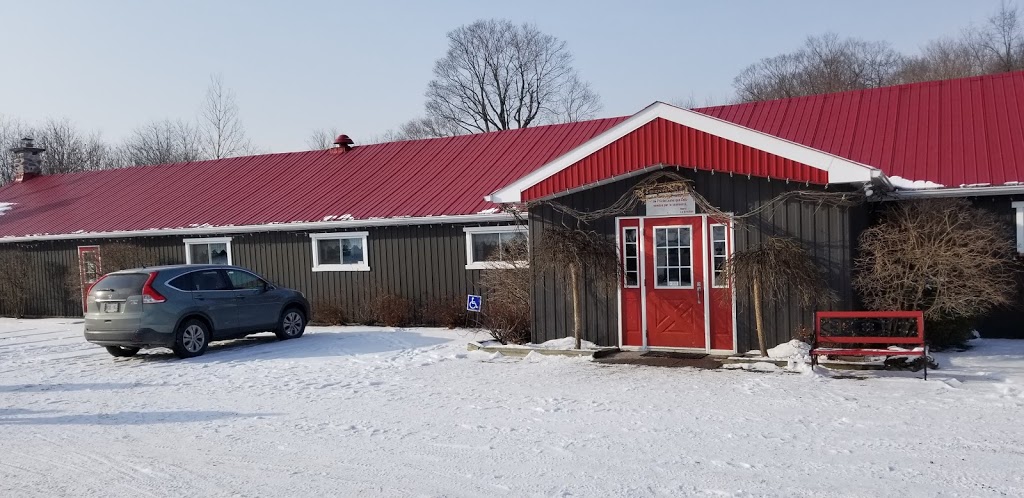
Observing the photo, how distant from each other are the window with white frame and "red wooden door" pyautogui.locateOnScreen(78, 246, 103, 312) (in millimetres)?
16495

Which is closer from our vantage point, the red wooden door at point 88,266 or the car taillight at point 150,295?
the car taillight at point 150,295

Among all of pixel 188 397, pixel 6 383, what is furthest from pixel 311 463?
pixel 6 383

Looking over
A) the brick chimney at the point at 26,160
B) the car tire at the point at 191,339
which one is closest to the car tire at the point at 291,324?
the car tire at the point at 191,339

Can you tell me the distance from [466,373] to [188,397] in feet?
11.5

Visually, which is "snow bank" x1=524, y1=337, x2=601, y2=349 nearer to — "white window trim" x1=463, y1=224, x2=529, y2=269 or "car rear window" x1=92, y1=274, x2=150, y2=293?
"white window trim" x1=463, y1=224, x2=529, y2=269

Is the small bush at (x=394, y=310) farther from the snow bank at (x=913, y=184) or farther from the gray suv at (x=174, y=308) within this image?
the snow bank at (x=913, y=184)

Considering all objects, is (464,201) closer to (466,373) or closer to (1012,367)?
(466,373)

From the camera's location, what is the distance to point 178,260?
20.0m

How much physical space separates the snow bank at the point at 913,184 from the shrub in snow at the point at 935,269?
4.33 ft

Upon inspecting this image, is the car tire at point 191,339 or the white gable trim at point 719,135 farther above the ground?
the white gable trim at point 719,135

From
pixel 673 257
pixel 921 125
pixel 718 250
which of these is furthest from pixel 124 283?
pixel 921 125

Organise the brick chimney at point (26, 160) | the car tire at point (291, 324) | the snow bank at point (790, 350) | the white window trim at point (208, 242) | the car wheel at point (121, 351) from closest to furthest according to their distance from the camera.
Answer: the snow bank at point (790, 350), the car wheel at point (121, 351), the car tire at point (291, 324), the white window trim at point (208, 242), the brick chimney at point (26, 160)

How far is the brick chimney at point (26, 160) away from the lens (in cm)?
2861

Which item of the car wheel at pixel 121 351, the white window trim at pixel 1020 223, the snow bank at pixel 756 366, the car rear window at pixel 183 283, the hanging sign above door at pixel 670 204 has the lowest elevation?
the snow bank at pixel 756 366
